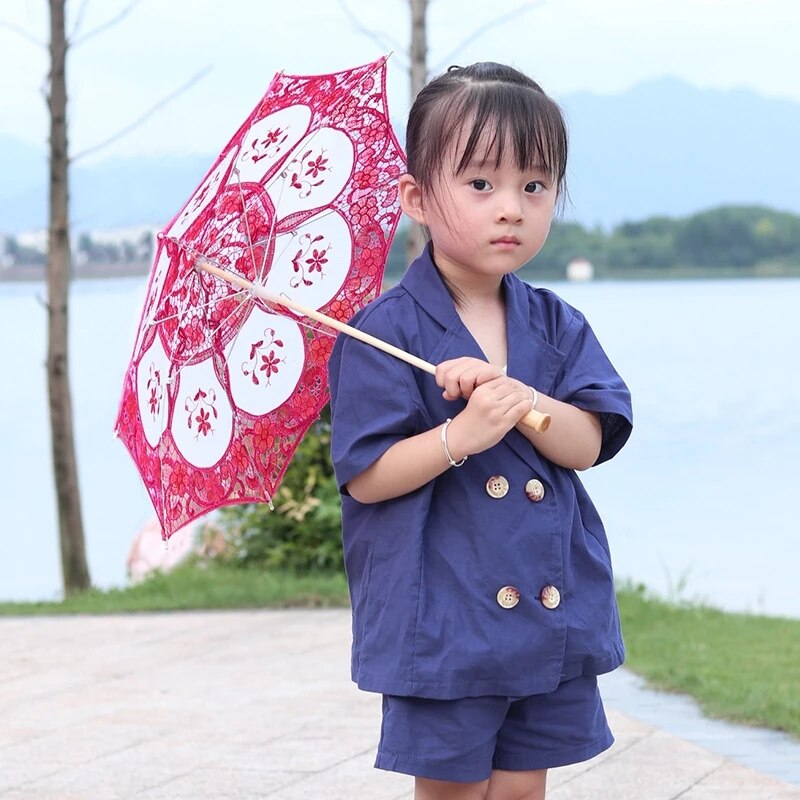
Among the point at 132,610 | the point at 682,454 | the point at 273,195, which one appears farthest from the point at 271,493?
the point at 682,454

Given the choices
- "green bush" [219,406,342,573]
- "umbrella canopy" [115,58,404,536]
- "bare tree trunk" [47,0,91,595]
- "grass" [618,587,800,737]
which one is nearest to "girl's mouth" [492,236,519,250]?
"umbrella canopy" [115,58,404,536]

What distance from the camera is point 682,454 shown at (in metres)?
8.16

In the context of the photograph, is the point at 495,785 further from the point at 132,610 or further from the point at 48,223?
the point at 48,223

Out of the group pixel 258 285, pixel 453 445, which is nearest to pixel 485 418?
pixel 453 445

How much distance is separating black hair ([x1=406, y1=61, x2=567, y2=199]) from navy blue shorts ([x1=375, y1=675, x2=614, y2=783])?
0.74m

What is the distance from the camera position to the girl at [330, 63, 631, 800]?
76.0 inches

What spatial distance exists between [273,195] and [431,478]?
0.79 m

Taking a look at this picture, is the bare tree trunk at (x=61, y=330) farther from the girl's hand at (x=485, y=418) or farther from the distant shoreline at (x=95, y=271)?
the girl's hand at (x=485, y=418)

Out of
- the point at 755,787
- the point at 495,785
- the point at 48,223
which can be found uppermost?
the point at 48,223

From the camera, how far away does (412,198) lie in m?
2.11

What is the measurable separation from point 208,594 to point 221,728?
Answer: 6.03 ft

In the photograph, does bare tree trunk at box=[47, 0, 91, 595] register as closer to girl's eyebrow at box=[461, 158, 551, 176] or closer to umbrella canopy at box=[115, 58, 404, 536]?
umbrella canopy at box=[115, 58, 404, 536]

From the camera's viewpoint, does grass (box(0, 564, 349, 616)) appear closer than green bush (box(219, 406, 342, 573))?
Yes

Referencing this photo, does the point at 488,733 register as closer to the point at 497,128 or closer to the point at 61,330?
the point at 497,128
